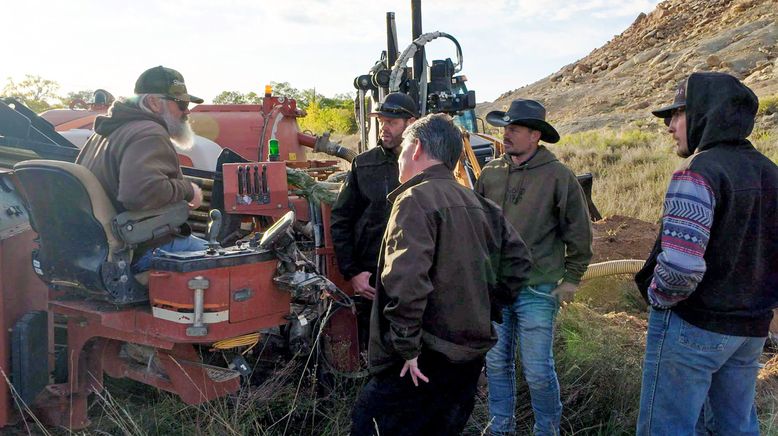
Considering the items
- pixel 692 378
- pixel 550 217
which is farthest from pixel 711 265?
pixel 550 217

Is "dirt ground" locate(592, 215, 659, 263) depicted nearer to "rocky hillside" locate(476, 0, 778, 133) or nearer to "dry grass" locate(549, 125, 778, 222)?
"dry grass" locate(549, 125, 778, 222)

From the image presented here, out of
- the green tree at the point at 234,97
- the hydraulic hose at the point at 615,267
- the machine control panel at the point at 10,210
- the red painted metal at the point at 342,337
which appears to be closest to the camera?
the machine control panel at the point at 10,210

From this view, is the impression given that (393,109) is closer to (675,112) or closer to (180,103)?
(180,103)

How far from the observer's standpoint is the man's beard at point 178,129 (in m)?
3.66

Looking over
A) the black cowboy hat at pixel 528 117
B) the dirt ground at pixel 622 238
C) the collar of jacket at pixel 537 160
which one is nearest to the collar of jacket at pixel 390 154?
the black cowboy hat at pixel 528 117

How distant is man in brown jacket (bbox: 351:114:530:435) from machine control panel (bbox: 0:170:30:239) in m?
2.07

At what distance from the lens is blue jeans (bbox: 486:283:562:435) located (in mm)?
3510

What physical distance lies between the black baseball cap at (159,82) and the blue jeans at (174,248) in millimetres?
759

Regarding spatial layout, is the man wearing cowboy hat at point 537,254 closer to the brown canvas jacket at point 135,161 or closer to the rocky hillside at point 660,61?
the brown canvas jacket at point 135,161

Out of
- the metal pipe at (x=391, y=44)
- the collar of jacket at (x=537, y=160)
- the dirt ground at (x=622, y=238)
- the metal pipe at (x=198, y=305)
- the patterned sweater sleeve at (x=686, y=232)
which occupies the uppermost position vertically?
the metal pipe at (x=391, y=44)

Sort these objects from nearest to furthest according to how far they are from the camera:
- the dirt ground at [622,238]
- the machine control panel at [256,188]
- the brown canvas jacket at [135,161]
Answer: the brown canvas jacket at [135,161]
the machine control panel at [256,188]
the dirt ground at [622,238]

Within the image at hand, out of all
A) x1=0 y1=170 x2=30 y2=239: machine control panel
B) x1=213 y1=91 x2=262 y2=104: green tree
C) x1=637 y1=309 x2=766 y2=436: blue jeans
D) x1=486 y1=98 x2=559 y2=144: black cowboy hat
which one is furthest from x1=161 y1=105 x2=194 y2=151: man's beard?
x1=213 y1=91 x2=262 y2=104: green tree

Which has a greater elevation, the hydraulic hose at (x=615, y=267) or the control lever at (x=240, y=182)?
the control lever at (x=240, y=182)

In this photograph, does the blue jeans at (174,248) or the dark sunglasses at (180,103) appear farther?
the dark sunglasses at (180,103)
